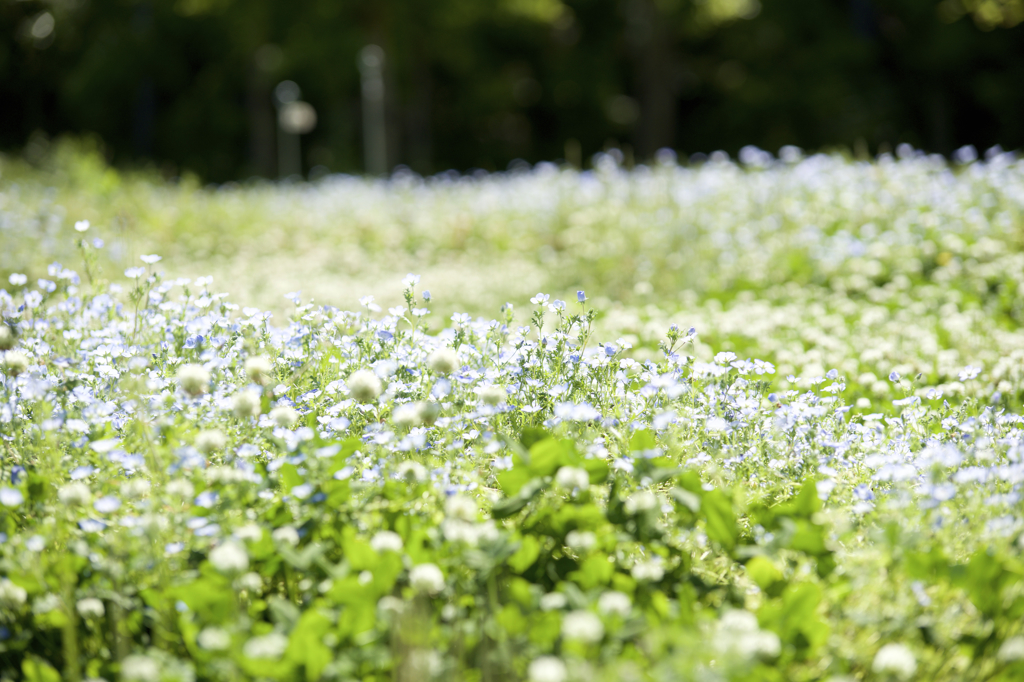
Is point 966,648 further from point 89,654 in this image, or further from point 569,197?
point 569,197

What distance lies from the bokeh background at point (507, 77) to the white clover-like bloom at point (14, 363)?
43.1 feet

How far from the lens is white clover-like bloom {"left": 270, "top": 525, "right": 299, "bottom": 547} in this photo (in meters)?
1.86

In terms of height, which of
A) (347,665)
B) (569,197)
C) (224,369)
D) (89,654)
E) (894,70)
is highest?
(894,70)

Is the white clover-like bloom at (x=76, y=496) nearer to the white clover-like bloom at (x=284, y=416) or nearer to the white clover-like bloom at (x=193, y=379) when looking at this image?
the white clover-like bloom at (x=193, y=379)

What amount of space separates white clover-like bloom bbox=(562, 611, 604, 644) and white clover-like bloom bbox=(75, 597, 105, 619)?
1093 millimetres

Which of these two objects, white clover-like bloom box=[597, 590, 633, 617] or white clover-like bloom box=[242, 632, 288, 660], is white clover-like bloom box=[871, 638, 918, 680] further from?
white clover-like bloom box=[242, 632, 288, 660]

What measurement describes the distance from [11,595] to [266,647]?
0.70m

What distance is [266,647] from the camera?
4.84 ft

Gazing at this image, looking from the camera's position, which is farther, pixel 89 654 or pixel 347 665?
pixel 89 654

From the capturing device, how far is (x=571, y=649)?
1.44 m

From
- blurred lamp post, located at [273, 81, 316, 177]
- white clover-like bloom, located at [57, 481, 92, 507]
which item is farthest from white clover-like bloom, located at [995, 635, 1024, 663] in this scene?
blurred lamp post, located at [273, 81, 316, 177]

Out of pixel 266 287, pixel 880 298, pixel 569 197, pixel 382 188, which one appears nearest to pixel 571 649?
pixel 880 298

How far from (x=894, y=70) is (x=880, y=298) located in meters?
20.6

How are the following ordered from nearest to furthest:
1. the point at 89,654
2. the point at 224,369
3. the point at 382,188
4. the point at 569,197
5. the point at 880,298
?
the point at 89,654 < the point at 224,369 < the point at 880,298 < the point at 569,197 < the point at 382,188
